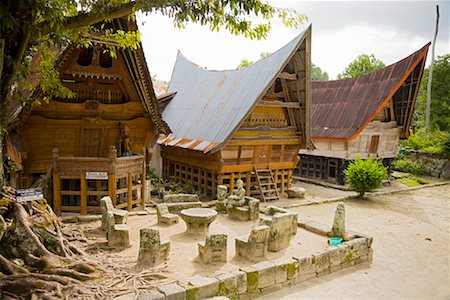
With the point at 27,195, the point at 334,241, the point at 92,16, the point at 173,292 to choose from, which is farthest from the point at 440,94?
the point at 27,195

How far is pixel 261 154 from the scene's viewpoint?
17906mm

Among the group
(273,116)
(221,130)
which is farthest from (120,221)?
(273,116)

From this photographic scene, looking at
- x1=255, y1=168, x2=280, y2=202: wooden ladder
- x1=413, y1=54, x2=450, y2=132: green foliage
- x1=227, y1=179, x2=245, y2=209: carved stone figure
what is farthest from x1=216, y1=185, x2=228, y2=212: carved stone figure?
x1=413, y1=54, x2=450, y2=132: green foliage

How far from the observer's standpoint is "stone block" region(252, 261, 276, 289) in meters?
8.19

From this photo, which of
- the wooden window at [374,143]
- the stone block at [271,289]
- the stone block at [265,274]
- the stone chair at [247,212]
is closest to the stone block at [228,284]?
the stone block at [265,274]

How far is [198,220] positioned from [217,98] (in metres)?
10.00

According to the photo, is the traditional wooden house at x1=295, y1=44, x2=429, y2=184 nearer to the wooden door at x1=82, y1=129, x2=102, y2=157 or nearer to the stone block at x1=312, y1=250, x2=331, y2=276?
the stone block at x1=312, y1=250, x2=331, y2=276

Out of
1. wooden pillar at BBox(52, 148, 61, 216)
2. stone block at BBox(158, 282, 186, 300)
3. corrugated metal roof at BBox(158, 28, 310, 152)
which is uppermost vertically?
corrugated metal roof at BBox(158, 28, 310, 152)

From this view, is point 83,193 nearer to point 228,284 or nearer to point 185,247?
point 185,247

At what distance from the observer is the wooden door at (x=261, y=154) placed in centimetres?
1767

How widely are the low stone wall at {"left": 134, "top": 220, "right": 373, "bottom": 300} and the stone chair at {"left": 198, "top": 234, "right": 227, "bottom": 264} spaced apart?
0.91 meters

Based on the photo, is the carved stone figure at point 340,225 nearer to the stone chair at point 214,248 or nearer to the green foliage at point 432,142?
the stone chair at point 214,248

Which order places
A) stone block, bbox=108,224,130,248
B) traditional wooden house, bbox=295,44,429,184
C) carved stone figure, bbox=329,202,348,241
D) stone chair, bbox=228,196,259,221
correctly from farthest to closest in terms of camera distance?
traditional wooden house, bbox=295,44,429,184 → stone chair, bbox=228,196,259,221 → carved stone figure, bbox=329,202,348,241 → stone block, bbox=108,224,130,248

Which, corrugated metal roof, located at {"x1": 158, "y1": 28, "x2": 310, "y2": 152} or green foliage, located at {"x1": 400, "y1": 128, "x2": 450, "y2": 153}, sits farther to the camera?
green foliage, located at {"x1": 400, "y1": 128, "x2": 450, "y2": 153}
